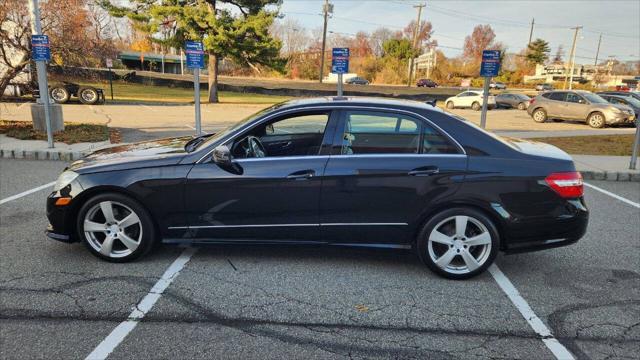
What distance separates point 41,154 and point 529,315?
9.97 metres

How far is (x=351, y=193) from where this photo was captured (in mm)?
3850

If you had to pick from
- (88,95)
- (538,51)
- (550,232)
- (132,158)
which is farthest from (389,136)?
(538,51)

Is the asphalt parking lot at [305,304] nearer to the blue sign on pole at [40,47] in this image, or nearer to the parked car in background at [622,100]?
the blue sign on pole at [40,47]

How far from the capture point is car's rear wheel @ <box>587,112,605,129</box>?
63.6 ft

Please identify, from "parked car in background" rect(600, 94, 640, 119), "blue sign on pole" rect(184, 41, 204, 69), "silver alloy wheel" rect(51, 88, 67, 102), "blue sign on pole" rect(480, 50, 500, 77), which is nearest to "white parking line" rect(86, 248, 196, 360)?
"blue sign on pole" rect(184, 41, 204, 69)

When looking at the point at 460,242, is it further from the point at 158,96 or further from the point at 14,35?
the point at 158,96

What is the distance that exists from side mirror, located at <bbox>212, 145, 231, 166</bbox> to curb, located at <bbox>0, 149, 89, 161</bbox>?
711 cm

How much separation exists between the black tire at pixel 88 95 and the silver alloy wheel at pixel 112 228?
21074 millimetres

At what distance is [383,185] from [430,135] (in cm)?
Result: 62

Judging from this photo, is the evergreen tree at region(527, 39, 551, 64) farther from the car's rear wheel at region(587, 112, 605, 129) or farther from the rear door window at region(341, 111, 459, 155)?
the rear door window at region(341, 111, 459, 155)

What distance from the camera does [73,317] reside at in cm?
322

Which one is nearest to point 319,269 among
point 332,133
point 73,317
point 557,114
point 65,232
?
point 332,133

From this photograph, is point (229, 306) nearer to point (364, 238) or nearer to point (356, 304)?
point (356, 304)

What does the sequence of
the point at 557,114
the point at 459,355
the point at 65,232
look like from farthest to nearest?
the point at 557,114
the point at 65,232
the point at 459,355
